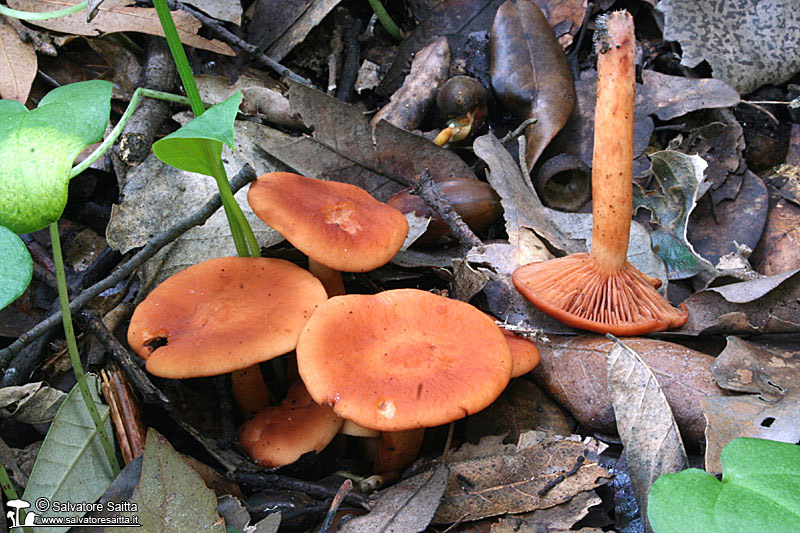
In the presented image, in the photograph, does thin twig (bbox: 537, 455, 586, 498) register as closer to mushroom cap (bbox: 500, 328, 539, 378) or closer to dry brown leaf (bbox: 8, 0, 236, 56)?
mushroom cap (bbox: 500, 328, 539, 378)

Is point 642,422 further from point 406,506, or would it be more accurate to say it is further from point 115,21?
point 115,21

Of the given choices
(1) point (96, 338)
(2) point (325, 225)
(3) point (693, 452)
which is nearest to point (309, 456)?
(2) point (325, 225)

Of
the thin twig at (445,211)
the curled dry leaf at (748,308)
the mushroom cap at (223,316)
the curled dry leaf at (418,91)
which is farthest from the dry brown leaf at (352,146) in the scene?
the curled dry leaf at (748,308)

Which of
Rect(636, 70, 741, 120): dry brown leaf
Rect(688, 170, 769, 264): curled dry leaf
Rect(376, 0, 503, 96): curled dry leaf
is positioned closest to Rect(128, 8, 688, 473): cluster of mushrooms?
Rect(688, 170, 769, 264): curled dry leaf

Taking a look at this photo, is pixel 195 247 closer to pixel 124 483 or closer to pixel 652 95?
pixel 124 483

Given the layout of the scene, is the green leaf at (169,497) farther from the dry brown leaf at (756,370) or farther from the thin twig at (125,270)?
the dry brown leaf at (756,370)
